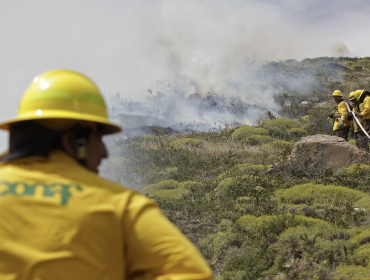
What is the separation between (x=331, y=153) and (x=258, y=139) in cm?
393

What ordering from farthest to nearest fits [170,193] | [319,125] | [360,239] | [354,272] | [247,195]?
[319,125], [170,193], [247,195], [360,239], [354,272]

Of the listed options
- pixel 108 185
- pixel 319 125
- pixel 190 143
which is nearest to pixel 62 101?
pixel 108 185

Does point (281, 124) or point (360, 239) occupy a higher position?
point (281, 124)

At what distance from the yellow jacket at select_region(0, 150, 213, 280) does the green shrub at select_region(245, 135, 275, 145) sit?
36.4 feet

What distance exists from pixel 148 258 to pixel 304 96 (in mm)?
26124

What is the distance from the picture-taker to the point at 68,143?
110cm

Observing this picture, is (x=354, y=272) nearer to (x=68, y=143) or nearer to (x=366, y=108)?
(x=68, y=143)

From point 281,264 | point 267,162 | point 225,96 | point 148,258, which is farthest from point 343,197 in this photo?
point 225,96

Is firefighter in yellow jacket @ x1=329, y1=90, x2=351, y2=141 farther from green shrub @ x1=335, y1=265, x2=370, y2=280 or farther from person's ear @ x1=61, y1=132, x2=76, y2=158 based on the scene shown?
person's ear @ x1=61, y1=132, x2=76, y2=158

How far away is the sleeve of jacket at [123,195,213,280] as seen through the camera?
3.15 feet

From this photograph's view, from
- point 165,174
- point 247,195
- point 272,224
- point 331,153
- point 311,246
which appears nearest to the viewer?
point 311,246

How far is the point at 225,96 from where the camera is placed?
27.4 m

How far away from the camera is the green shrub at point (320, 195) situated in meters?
5.62

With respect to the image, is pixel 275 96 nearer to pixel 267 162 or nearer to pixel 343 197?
pixel 267 162
